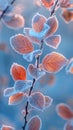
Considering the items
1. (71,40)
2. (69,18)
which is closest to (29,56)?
(69,18)

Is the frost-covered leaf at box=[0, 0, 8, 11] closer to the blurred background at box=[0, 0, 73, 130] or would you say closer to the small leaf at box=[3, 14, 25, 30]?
the small leaf at box=[3, 14, 25, 30]

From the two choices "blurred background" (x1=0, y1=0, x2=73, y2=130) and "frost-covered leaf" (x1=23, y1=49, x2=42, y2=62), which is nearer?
"frost-covered leaf" (x1=23, y1=49, x2=42, y2=62)

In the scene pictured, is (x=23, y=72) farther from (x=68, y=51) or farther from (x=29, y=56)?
(x=68, y=51)

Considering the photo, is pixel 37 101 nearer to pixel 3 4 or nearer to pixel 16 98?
pixel 16 98

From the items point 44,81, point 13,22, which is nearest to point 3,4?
point 13,22

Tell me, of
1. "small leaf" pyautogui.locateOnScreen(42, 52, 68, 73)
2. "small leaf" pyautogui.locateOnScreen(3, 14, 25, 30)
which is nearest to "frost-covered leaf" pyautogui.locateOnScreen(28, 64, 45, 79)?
"small leaf" pyautogui.locateOnScreen(42, 52, 68, 73)

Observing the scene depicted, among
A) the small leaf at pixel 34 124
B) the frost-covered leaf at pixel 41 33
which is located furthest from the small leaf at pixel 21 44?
the small leaf at pixel 34 124
